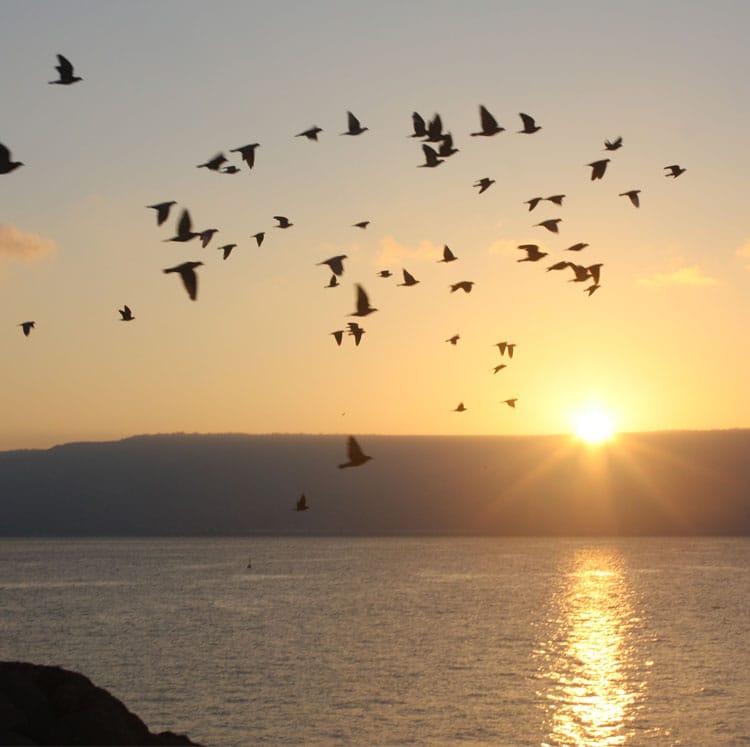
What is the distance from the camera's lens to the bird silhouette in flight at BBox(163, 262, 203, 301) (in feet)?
88.5

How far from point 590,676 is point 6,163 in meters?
82.4

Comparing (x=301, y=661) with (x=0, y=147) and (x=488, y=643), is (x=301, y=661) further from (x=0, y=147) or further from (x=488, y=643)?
(x=0, y=147)

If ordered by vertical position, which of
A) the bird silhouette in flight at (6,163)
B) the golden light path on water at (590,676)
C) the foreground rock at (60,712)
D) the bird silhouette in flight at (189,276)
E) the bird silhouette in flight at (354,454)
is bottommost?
the golden light path on water at (590,676)

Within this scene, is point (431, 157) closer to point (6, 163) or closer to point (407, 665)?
point (6, 163)

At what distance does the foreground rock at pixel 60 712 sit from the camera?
2764 centimetres

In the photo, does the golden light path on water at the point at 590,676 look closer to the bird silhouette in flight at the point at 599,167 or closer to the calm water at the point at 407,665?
the calm water at the point at 407,665

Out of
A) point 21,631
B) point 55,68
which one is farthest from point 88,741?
point 21,631

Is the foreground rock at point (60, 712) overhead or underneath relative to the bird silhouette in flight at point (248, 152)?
underneath

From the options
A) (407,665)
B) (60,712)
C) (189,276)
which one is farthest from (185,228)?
(407,665)

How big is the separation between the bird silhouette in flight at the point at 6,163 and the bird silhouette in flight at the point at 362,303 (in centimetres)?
1015

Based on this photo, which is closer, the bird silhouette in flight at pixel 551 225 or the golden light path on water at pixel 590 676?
the bird silhouette in flight at pixel 551 225

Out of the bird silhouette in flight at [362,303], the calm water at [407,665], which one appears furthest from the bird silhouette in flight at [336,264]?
the calm water at [407,665]

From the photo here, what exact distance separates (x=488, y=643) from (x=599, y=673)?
2089cm

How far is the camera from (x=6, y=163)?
27375 mm
